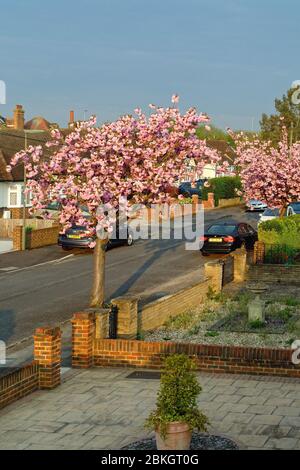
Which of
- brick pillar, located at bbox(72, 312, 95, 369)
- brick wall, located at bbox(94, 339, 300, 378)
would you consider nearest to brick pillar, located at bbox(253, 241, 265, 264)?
brick wall, located at bbox(94, 339, 300, 378)

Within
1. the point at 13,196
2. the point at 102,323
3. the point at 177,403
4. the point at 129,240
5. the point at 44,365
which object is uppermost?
the point at 13,196

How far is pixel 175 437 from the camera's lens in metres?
10.1

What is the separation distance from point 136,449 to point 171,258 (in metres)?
22.5

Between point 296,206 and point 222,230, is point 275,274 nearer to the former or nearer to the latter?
point 222,230

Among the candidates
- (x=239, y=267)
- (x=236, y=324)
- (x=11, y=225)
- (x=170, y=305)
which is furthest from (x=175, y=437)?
(x=11, y=225)

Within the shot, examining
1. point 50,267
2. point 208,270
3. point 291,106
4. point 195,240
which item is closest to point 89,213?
point 208,270

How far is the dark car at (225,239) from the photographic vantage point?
106ft

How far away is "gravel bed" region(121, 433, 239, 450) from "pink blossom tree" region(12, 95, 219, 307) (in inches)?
326

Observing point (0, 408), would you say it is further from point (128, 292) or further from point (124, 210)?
point (128, 292)

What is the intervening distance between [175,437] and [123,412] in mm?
2370

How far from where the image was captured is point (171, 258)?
3297cm

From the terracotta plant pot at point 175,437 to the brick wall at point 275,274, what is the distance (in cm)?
1615

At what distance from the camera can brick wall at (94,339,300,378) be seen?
47.3 ft

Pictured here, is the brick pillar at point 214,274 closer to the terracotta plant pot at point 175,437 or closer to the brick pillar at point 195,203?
the terracotta plant pot at point 175,437
